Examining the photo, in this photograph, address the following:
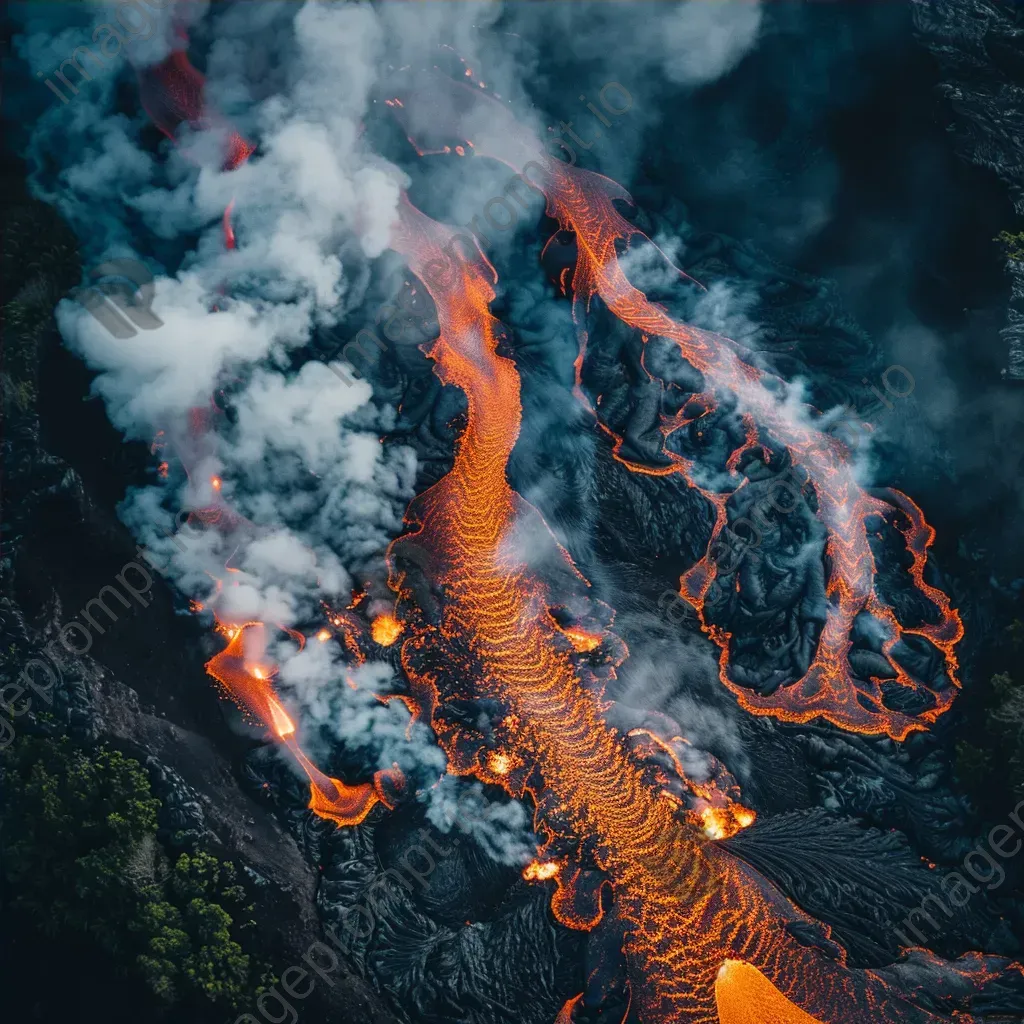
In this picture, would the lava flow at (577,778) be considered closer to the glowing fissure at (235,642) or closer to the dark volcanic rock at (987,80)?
the glowing fissure at (235,642)

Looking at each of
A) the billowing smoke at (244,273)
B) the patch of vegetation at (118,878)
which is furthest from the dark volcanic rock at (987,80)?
the patch of vegetation at (118,878)

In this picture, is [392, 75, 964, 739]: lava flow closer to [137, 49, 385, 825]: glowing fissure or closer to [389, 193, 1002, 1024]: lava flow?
[389, 193, 1002, 1024]: lava flow

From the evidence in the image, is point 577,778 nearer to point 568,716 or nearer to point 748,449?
point 568,716

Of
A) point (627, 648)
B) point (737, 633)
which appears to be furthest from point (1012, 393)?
point (627, 648)

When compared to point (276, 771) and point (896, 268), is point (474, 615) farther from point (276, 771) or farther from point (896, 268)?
point (896, 268)

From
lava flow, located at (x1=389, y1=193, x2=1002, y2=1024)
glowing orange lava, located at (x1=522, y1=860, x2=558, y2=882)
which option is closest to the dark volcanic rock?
lava flow, located at (x1=389, y1=193, x2=1002, y2=1024)

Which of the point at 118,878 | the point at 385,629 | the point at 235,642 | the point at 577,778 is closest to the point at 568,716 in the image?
the point at 577,778
